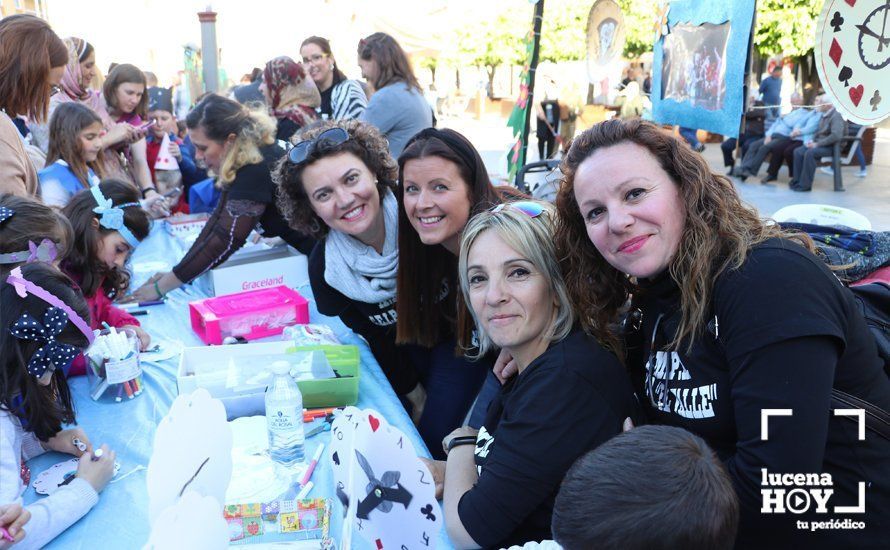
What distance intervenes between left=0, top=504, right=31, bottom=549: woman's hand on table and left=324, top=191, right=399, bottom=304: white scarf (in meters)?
1.31

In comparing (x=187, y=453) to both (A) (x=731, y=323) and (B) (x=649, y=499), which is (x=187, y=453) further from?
(A) (x=731, y=323)

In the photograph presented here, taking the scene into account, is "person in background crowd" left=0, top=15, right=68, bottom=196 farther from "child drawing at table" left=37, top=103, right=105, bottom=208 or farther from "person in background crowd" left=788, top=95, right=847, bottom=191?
"person in background crowd" left=788, top=95, right=847, bottom=191

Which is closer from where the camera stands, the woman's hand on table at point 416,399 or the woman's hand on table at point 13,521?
the woman's hand on table at point 13,521

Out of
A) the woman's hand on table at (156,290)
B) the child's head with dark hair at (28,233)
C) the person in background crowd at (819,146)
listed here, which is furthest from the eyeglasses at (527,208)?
the person in background crowd at (819,146)

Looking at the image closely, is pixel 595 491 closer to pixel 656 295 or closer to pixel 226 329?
pixel 656 295

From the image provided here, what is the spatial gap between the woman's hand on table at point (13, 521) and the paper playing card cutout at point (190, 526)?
754mm

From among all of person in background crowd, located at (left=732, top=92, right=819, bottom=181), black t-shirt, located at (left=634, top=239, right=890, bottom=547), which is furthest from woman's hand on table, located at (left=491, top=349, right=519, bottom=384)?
person in background crowd, located at (left=732, top=92, right=819, bottom=181)

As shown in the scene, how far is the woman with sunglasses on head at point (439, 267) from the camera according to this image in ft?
Answer: 7.24

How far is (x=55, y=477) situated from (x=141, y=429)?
0.33 meters

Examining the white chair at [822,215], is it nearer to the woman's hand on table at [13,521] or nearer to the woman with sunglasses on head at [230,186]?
the woman with sunglasses on head at [230,186]

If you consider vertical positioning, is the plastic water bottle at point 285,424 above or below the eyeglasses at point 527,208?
below

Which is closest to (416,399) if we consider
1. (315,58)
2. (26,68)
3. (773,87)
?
(26,68)

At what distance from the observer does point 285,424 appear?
6.17ft

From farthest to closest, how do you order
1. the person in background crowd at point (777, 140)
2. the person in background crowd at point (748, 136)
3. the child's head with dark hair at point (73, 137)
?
the person in background crowd at point (748, 136), the person in background crowd at point (777, 140), the child's head with dark hair at point (73, 137)
